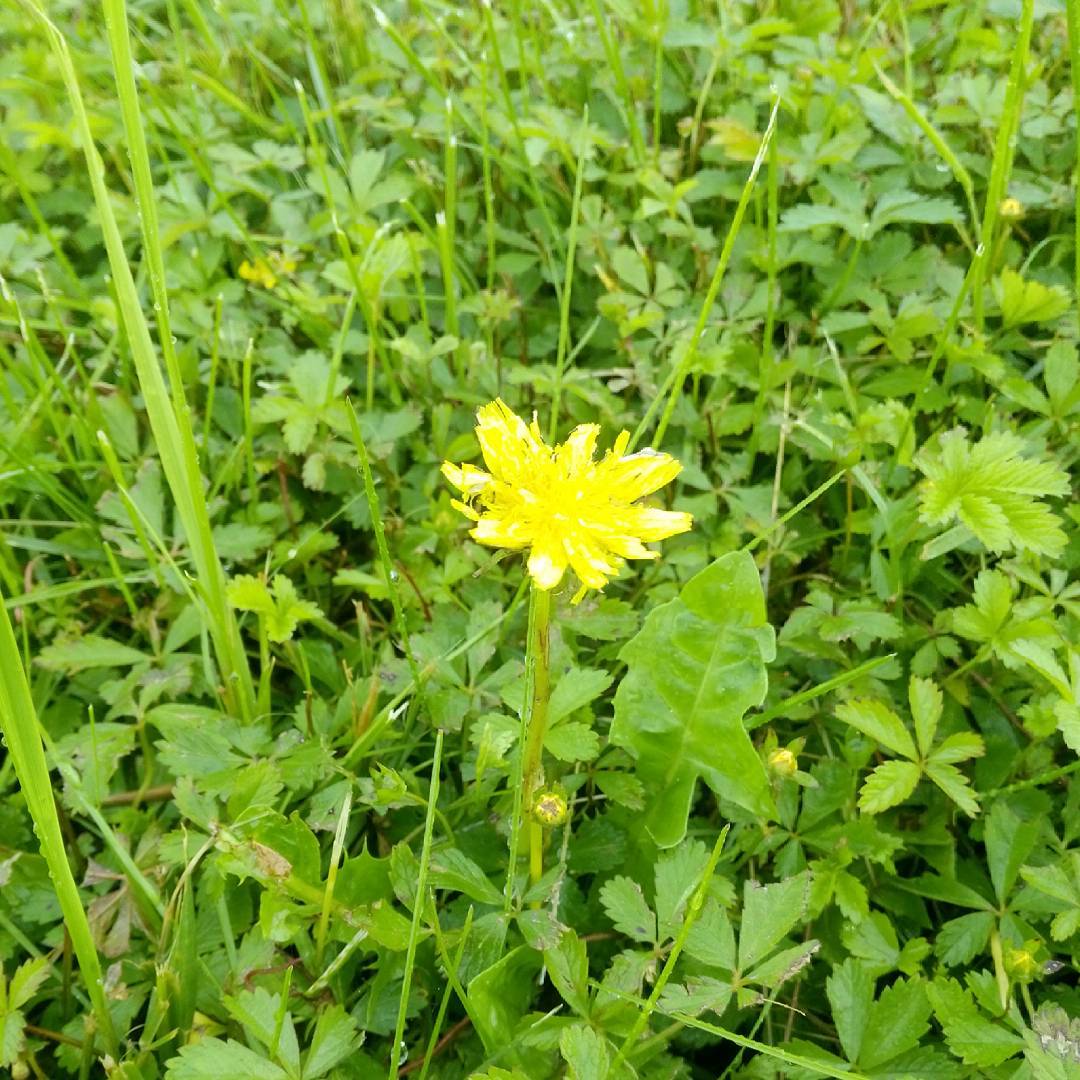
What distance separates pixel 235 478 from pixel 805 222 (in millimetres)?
Answer: 1269

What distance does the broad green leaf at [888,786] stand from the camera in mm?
1349

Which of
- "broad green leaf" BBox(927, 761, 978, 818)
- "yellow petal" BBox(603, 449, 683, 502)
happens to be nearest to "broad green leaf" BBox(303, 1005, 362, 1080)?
"yellow petal" BBox(603, 449, 683, 502)

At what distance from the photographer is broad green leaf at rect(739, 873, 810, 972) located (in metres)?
1.19

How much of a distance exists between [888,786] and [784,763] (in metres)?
0.15

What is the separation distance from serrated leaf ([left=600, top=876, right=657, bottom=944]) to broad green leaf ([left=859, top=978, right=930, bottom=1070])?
0.98 ft

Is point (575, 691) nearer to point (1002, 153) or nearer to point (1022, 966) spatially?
point (1022, 966)

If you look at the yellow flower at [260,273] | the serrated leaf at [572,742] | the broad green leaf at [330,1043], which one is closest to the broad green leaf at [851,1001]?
the serrated leaf at [572,742]

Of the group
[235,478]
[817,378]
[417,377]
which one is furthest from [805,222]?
[235,478]

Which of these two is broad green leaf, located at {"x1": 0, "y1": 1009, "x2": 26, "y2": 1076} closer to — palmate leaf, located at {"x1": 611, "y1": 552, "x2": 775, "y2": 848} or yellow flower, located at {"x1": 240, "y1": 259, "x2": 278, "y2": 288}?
palmate leaf, located at {"x1": 611, "y1": 552, "x2": 775, "y2": 848}

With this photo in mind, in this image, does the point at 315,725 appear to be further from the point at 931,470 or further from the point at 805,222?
the point at 805,222

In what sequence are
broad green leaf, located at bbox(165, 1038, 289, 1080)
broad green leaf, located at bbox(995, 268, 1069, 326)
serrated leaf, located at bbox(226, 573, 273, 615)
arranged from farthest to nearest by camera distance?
broad green leaf, located at bbox(995, 268, 1069, 326)
serrated leaf, located at bbox(226, 573, 273, 615)
broad green leaf, located at bbox(165, 1038, 289, 1080)

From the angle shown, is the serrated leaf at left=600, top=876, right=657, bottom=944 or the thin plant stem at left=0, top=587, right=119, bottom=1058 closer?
the thin plant stem at left=0, top=587, right=119, bottom=1058

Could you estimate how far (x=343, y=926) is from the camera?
129 centimetres

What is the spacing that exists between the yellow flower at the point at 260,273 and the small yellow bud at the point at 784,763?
4.96ft
